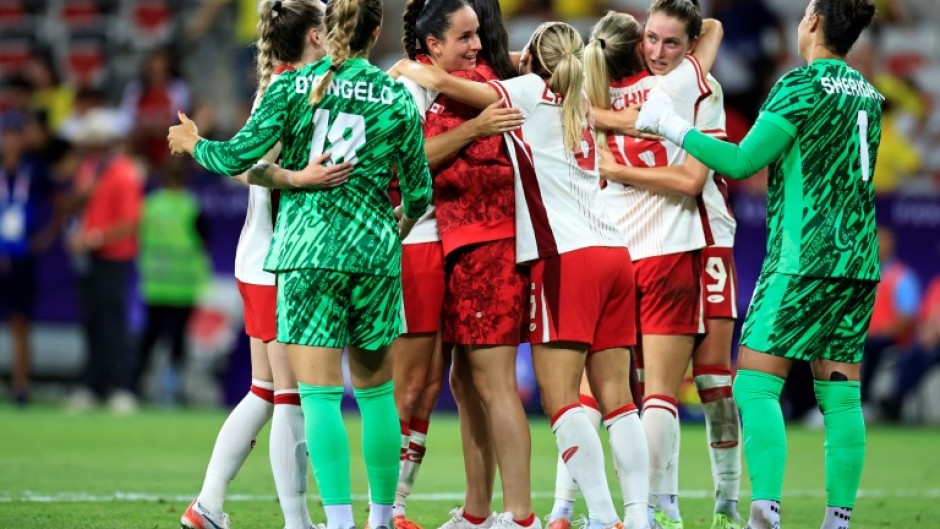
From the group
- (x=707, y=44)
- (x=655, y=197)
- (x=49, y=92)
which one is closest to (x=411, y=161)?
(x=655, y=197)

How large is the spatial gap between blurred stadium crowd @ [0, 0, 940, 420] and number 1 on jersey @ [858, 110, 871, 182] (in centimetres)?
872

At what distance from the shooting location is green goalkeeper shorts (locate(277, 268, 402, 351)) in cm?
593

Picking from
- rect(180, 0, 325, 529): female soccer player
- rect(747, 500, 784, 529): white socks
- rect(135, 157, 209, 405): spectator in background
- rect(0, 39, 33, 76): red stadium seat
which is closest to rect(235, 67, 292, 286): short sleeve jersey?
rect(180, 0, 325, 529): female soccer player

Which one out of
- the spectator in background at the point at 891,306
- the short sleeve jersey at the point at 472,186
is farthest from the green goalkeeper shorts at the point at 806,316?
the spectator in background at the point at 891,306

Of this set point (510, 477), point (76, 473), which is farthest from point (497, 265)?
point (76, 473)

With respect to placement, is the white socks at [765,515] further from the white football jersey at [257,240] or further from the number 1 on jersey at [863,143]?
the white football jersey at [257,240]

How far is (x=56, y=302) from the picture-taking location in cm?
1666

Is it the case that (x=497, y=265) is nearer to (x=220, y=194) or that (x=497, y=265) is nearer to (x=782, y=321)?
(x=782, y=321)

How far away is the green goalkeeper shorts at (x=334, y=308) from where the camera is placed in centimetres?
593

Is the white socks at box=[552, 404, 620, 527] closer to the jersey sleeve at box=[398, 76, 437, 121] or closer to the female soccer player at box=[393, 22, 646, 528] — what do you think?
the female soccer player at box=[393, 22, 646, 528]

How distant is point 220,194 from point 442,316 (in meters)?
9.49

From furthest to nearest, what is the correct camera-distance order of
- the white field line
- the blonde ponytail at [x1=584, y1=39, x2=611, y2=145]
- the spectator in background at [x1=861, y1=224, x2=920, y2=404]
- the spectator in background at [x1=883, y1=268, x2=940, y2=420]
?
the spectator in background at [x1=861, y1=224, x2=920, y2=404] < the spectator in background at [x1=883, y1=268, x2=940, y2=420] < the white field line < the blonde ponytail at [x1=584, y1=39, x2=611, y2=145]

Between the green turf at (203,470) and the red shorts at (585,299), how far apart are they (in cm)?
152

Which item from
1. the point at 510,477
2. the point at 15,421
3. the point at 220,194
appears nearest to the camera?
the point at 510,477
